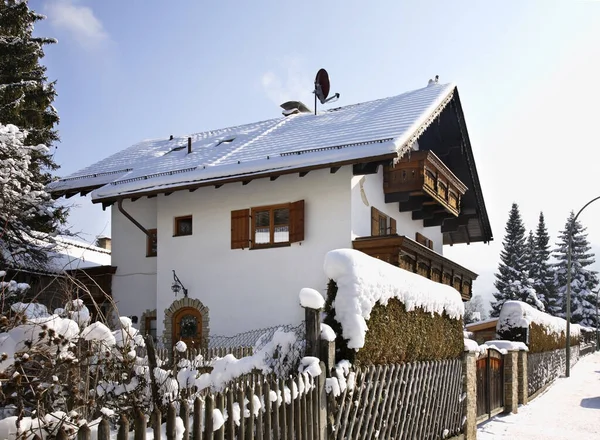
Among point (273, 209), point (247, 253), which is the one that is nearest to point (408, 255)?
point (273, 209)

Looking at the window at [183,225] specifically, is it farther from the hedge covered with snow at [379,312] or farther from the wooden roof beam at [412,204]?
the hedge covered with snow at [379,312]

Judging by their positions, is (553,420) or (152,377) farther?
(553,420)

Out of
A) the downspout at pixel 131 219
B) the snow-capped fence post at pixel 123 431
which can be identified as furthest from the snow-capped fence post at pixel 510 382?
the snow-capped fence post at pixel 123 431

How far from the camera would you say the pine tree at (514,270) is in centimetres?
5769

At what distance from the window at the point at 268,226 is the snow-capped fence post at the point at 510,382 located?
6.20m

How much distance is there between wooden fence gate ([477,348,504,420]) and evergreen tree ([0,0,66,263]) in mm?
12044

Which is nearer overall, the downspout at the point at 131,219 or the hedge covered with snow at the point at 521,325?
the downspout at the point at 131,219

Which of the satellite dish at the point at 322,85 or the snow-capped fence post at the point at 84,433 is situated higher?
the satellite dish at the point at 322,85

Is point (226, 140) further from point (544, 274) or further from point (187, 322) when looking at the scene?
point (544, 274)

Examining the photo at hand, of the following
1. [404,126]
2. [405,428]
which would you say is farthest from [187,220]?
[405,428]

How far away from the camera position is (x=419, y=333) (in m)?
9.37

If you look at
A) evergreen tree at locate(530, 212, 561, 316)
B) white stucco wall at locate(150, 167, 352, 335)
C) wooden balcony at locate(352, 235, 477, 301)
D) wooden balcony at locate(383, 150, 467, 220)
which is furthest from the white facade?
evergreen tree at locate(530, 212, 561, 316)

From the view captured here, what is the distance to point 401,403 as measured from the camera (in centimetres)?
816

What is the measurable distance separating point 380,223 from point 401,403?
11.3 meters
